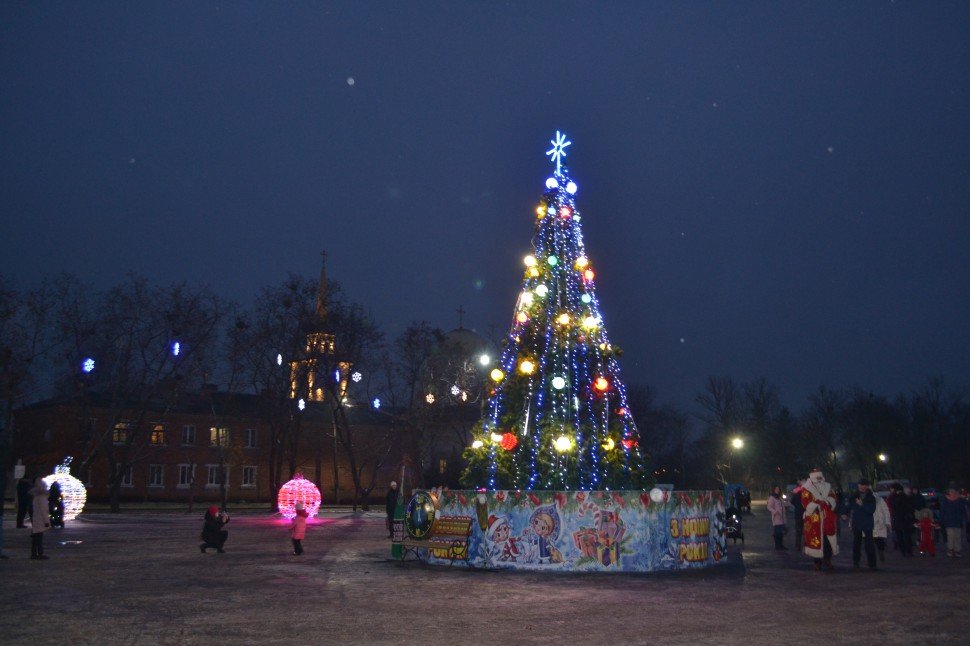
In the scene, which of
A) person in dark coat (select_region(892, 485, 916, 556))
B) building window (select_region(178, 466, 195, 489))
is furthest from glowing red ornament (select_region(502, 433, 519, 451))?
building window (select_region(178, 466, 195, 489))

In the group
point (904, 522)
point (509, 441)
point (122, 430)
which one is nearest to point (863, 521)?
point (904, 522)

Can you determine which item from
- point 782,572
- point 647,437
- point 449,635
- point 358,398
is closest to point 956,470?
point 647,437

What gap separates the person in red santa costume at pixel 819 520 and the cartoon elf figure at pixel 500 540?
574cm

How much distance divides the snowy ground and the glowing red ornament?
3.57 m

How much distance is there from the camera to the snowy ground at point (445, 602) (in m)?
9.19

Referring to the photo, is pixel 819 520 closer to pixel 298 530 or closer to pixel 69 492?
pixel 298 530

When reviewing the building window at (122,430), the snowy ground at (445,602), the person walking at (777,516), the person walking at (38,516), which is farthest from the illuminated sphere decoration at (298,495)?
the person walking at (777,516)

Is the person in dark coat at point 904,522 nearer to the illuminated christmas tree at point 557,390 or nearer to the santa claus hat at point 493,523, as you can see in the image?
the illuminated christmas tree at point 557,390

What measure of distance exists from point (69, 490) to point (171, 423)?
37097 millimetres

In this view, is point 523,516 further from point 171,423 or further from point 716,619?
point 171,423

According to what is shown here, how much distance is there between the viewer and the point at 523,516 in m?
16.4

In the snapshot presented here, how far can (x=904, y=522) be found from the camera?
20.3 m

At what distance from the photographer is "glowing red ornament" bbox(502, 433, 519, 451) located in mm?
19250

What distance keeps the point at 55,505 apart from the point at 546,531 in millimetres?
19136
